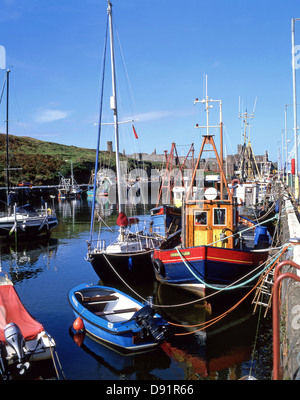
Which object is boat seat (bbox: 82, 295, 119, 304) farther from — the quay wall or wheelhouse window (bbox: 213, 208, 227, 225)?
the quay wall

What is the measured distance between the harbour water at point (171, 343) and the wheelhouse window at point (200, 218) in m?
3.55

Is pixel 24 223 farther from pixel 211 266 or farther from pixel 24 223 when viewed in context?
pixel 211 266

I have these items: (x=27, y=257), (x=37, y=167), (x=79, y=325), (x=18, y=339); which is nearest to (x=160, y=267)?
(x=79, y=325)

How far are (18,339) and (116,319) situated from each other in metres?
4.24

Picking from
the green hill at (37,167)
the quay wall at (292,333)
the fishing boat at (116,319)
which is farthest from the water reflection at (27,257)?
the green hill at (37,167)

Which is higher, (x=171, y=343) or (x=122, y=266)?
(x=122, y=266)

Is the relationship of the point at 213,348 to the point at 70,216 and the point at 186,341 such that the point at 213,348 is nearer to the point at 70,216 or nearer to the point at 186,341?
the point at 186,341

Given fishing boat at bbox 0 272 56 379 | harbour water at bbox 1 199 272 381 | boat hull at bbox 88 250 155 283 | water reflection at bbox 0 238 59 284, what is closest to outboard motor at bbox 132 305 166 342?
harbour water at bbox 1 199 272 381

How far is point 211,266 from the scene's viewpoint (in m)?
15.5

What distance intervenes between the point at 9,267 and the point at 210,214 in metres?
15.4

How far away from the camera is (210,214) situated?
17250 mm

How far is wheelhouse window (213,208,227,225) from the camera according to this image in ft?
56.5

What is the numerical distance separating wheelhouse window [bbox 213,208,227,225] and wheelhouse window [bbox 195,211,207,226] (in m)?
0.48
